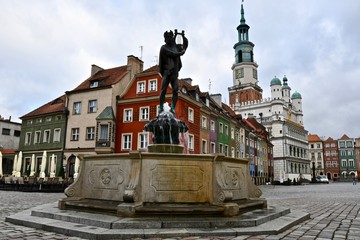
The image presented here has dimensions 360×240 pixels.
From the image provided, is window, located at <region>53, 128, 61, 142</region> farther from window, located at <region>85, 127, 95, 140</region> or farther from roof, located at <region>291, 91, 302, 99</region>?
roof, located at <region>291, 91, 302, 99</region>

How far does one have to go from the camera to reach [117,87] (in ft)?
109

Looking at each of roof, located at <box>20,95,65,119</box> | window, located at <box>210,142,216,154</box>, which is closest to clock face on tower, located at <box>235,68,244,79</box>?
window, located at <box>210,142,216,154</box>

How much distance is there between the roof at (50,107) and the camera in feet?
120

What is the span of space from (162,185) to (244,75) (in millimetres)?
90934

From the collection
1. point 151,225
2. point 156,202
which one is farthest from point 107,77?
point 151,225

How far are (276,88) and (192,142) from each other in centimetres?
6204

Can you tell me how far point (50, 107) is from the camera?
1491 inches

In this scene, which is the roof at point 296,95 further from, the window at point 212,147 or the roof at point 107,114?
the roof at point 107,114

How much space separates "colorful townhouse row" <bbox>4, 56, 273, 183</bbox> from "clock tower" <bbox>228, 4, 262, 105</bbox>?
54.2 meters

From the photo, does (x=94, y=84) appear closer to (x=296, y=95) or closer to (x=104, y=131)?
(x=104, y=131)

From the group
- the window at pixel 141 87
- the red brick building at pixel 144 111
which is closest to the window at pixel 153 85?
the red brick building at pixel 144 111

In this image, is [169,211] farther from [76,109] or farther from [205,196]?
[76,109]

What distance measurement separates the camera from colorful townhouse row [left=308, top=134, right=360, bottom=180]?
111 m

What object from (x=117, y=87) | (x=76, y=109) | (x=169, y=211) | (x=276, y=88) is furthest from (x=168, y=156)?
(x=276, y=88)
